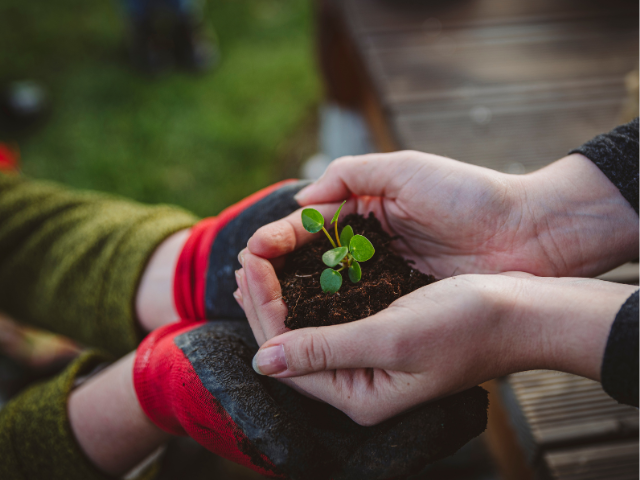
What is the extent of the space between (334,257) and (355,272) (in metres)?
0.09

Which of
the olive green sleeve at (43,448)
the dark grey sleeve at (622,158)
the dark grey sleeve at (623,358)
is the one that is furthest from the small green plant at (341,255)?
the olive green sleeve at (43,448)

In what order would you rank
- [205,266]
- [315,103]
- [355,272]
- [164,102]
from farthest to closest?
[315,103], [164,102], [205,266], [355,272]

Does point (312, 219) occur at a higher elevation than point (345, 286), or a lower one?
higher

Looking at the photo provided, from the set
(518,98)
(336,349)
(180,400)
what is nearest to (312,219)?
(336,349)

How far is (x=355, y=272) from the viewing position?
41.2 inches

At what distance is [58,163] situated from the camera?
3.13 m

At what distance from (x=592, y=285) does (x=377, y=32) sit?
1855 millimetres

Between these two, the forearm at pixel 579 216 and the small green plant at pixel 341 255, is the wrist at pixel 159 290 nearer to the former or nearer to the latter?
the small green plant at pixel 341 255

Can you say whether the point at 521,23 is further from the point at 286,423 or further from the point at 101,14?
the point at 101,14

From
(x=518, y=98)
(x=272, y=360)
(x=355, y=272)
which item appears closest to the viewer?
(x=272, y=360)

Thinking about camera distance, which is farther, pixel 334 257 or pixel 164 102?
pixel 164 102

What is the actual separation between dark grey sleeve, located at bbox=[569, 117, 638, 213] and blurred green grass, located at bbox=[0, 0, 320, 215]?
7.64 feet

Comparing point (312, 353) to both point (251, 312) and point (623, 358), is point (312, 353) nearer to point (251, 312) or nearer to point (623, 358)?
point (251, 312)

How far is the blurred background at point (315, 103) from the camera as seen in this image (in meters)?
1.48
